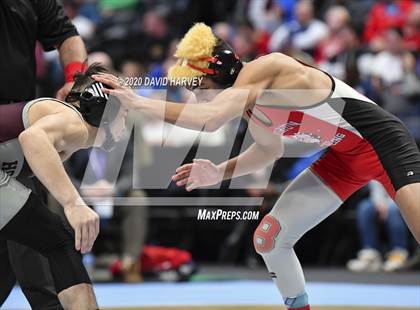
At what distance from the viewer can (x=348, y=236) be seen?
27.5 feet

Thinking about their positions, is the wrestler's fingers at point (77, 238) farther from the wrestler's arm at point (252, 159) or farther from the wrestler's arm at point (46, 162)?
the wrestler's arm at point (252, 159)

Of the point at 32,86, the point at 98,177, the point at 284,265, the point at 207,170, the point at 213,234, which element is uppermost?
the point at 32,86

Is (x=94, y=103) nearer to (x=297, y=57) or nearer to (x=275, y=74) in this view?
(x=275, y=74)

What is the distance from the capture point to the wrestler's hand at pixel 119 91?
3.79m

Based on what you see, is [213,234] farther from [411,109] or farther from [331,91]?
[331,91]

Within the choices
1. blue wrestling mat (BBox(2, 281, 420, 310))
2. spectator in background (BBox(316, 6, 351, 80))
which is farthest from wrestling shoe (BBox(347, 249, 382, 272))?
spectator in background (BBox(316, 6, 351, 80))

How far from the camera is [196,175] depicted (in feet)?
14.4

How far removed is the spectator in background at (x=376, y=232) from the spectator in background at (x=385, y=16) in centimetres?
223

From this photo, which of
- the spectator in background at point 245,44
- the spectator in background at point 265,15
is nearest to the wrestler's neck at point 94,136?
the spectator in background at point 245,44

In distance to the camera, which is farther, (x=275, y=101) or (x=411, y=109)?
(x=411, y=109)

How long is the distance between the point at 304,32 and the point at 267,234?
557cm

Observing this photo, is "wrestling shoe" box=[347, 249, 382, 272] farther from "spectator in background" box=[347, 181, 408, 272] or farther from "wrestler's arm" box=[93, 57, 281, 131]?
"wrestler's arm" box=[93, 57, 281, 131]

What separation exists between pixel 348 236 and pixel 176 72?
4602 mm

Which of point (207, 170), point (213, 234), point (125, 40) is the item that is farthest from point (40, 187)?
point (125, 40)
